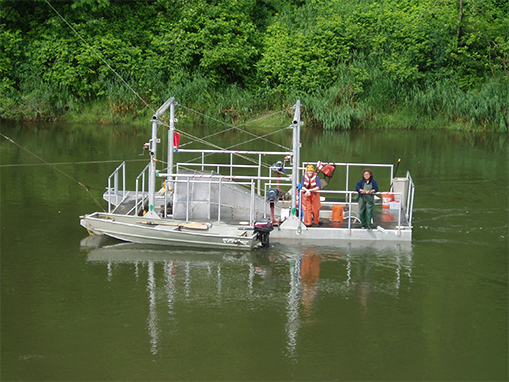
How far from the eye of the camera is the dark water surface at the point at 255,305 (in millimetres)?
10477

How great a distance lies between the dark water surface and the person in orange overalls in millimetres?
1013

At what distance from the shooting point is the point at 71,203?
20.2 m

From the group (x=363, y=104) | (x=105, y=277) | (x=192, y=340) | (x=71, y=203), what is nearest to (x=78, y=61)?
(x=363, y=104)

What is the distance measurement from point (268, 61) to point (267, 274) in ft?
93.2

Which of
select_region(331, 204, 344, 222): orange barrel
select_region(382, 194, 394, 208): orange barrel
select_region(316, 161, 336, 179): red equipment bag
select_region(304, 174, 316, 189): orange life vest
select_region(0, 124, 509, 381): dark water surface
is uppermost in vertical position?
select_region(316, 161, 336, 179): red equipment bag

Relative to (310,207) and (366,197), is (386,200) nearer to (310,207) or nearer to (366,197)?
(366,197)

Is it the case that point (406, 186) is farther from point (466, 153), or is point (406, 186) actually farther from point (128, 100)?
point (128, 100)

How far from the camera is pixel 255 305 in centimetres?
1269

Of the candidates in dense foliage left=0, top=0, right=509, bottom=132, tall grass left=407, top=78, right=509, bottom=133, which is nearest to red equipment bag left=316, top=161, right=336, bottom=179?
dense foliage left=0, top=0, right=509, bottom=132

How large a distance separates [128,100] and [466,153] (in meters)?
19.3

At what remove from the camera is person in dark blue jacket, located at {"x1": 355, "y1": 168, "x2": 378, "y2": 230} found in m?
16.4

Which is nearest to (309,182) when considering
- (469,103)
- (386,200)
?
(386,200)

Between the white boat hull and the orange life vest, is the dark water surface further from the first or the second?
the orange life vest

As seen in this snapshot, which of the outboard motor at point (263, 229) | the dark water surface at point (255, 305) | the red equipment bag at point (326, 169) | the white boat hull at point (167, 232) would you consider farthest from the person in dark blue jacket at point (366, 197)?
the white boat hull at point (167, 232)
